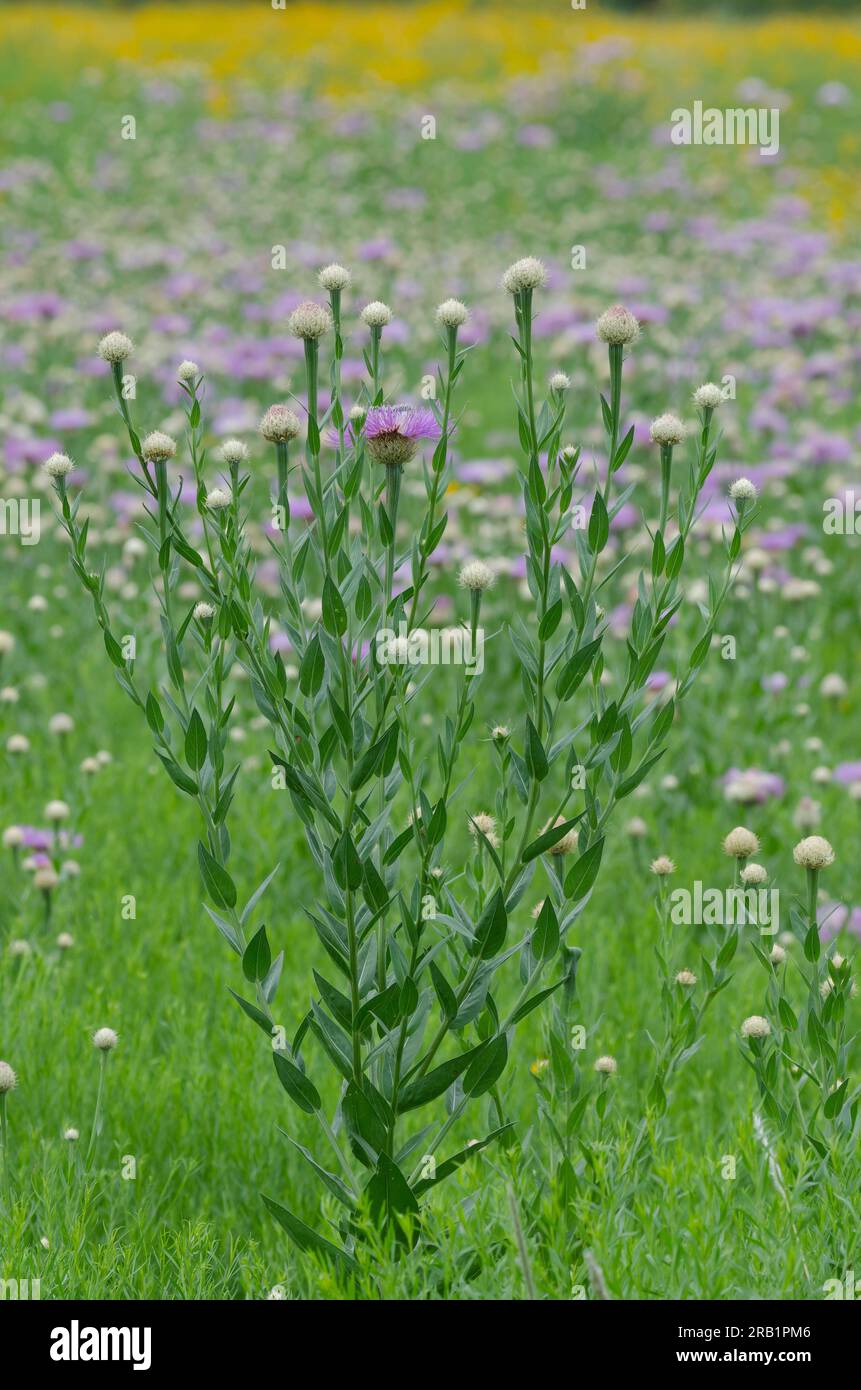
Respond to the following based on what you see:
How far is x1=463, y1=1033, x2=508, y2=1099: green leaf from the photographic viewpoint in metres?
1.86

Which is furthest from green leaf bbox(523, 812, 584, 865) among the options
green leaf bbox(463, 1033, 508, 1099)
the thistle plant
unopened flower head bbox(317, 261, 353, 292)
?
unopened flower head bbox(317, 261, 353, 292)

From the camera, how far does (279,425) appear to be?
72.6 inches

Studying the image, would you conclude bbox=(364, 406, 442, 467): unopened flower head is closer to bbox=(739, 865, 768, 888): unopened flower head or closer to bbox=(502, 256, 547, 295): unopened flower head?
bbox=(502, 256, 547, 295): unopened flower head

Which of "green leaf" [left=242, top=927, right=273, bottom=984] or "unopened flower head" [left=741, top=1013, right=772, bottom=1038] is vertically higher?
"green leaf" [left=242, top=927, right=273, bottom=984]

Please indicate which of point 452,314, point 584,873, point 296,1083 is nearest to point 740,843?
point 584,873

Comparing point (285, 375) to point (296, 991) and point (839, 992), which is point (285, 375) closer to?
point (296, 991)

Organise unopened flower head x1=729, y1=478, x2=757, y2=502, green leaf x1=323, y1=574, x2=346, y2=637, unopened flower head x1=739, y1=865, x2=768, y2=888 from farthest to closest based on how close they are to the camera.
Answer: unopened flower head x1=739, y1=865, x2=768, y2=888 < unopened flower head x1=729, y1=478, x2=757, y2=502 < green leaf x1=323, y1=574, x2=346, y2=637

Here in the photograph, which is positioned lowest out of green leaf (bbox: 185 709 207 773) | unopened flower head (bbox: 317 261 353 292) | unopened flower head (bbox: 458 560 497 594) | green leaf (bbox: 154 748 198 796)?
green leaf (bbox: 154 748 198 796)

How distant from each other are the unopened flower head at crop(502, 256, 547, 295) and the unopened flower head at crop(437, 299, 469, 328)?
0.06 m

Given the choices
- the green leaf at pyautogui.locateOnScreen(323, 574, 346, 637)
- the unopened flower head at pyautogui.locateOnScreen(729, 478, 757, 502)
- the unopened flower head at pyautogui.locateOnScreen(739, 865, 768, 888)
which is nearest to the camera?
the green leaf at pyautogui.locateOnScreen(323, 574, 346, 637)

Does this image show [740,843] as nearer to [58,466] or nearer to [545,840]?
[545,840]

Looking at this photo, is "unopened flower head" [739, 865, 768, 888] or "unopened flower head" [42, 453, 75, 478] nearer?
"unopened flower head" [42, 453, 75, 478]

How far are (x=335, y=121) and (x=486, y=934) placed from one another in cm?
1035
